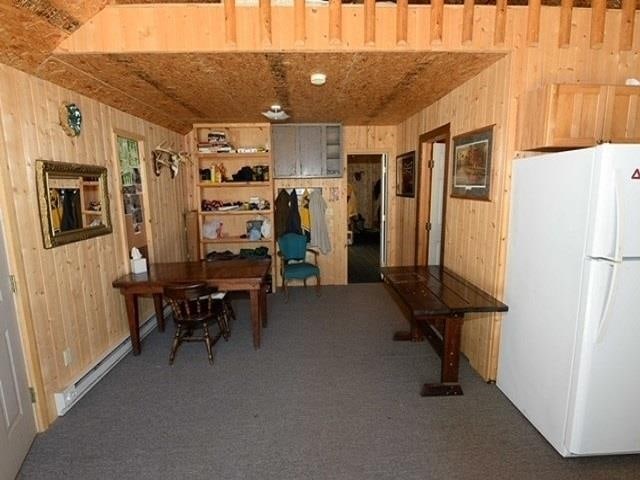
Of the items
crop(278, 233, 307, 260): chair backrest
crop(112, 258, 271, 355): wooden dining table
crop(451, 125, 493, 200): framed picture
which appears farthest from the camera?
crop(278, 233, 307, 260): chair backrest

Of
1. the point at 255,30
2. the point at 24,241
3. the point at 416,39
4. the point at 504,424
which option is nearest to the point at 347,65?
the point at 416,39

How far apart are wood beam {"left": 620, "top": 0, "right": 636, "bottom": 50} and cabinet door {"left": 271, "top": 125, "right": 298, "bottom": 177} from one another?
373 cm

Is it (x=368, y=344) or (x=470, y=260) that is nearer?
(x=470, y=260)

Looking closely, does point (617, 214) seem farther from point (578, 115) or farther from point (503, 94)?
point (503, 94)

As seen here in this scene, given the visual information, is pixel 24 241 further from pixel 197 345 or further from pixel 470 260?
pixel 470 260

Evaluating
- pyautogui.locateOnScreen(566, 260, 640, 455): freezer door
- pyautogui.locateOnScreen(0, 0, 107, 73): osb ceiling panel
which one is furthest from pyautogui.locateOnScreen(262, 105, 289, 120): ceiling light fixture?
pyautogui.locateOnScreen(566, 260, 640, 455): freezer door

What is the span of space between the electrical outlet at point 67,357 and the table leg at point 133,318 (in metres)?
0.63

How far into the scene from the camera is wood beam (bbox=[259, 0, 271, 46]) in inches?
88.4

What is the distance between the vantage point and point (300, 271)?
4.84 meters

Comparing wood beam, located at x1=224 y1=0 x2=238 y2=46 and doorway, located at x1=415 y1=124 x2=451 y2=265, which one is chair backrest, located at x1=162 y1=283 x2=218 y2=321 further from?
doorway, located at x1=415 y1=124 x2=451 y2=265

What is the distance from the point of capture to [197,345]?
356cm

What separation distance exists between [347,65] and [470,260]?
6.39 ft

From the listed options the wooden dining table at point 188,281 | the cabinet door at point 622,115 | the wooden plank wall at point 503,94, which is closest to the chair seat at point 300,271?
the wooden dining table at point 188,281

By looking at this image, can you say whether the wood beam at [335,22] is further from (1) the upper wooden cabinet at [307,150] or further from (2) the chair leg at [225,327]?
(1) the upper wooden cabinet at [307,150]
